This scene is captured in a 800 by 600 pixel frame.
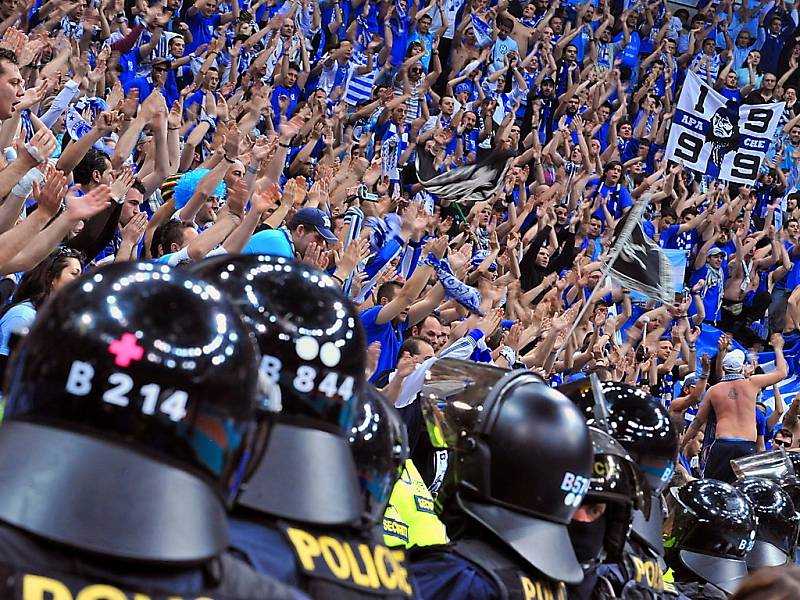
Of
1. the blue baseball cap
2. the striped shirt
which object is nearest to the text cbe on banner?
the striped shirt

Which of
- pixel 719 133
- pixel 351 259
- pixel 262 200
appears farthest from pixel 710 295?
pixel 262 200

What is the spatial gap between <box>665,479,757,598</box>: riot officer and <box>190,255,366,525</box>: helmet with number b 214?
9.66 ft

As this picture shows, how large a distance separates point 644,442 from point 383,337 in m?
2.77

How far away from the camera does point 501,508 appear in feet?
9.24

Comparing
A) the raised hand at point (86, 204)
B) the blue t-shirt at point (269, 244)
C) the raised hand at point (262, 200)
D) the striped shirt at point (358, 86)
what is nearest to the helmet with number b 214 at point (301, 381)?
the raised hand at point (86, 204)

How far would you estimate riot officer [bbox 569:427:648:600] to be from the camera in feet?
11.1

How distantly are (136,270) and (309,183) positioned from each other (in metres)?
10.4

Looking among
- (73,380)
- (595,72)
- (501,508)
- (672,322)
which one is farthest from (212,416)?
(595,72)

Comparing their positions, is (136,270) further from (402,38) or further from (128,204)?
(402,38)

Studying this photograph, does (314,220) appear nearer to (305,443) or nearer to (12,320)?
(12,320)

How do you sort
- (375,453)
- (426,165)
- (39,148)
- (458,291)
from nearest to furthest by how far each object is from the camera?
(375,453) → (39,148) → (458,291) → (426,165)

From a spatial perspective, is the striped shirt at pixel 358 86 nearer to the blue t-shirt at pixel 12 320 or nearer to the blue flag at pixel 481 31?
the blue flag at pixel 481 31

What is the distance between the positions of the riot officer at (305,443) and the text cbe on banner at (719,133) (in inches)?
686

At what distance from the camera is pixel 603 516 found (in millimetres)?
3482
